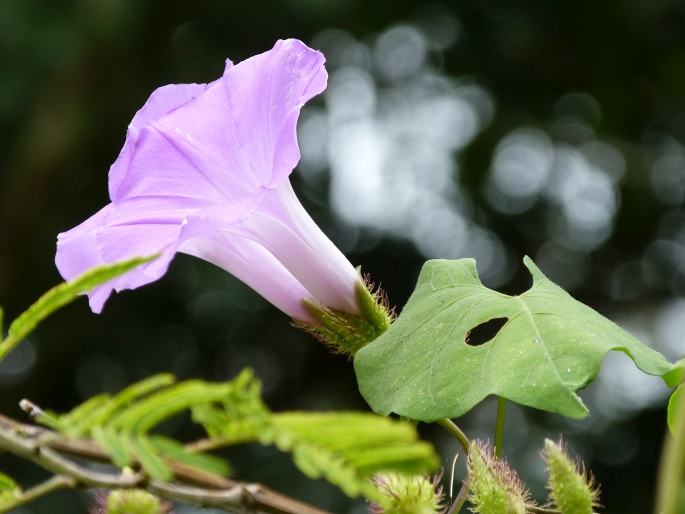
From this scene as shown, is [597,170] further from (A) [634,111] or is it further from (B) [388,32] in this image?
(B) [388,32]

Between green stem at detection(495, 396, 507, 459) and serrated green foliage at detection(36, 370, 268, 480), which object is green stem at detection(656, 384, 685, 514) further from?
green stem at detection(495, 396, 507, 459)

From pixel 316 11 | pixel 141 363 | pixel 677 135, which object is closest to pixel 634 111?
pixel 677 135

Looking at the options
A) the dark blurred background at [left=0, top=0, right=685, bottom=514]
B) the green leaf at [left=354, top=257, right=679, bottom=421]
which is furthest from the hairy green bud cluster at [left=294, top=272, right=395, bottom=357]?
the dark blurred background at [left=0, top=0, right=685, bottom=514]

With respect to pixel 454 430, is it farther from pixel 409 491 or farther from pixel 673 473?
pixel 673 473

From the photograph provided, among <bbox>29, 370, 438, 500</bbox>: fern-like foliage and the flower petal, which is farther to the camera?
the flower petal

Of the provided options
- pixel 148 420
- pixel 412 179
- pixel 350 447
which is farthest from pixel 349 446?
pixel 412 179

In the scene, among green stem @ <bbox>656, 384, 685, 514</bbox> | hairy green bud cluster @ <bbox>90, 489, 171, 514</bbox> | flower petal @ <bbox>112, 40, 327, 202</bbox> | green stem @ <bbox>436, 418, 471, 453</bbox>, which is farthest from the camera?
flower petal @ <bbox>112, 40, 327, 202</bbox>
